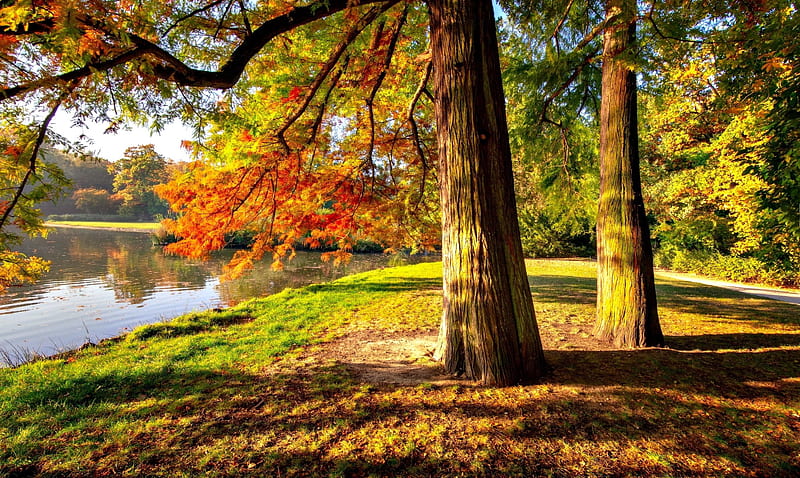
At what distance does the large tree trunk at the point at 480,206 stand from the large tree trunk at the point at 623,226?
175 centimetres

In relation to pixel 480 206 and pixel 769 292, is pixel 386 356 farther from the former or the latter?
pixel 769 292

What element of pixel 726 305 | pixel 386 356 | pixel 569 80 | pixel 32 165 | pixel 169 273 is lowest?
pixel 726 305

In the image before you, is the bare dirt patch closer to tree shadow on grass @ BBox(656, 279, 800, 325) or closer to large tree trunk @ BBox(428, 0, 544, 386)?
large tree trunk @ BBox(428, 0, 544, 386)

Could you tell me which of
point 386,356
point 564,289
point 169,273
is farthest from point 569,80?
point 169,273

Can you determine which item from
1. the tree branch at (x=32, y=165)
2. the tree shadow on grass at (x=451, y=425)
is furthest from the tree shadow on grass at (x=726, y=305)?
the tree branch at (x=32, y=165)

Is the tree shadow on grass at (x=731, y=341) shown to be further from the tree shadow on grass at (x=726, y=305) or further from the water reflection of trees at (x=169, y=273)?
the water reflection of trees at (x=169, y=273)

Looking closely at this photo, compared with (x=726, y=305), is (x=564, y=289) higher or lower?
higher

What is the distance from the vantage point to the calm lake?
8078 millimetres

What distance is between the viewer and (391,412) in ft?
9.07

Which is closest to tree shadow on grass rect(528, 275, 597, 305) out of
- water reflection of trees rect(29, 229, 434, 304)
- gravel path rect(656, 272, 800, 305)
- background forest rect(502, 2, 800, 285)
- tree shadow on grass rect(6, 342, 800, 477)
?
background forest rect(502, 2, 800, 285)

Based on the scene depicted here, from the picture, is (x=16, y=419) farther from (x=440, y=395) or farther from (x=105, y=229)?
(x=105, y=229)

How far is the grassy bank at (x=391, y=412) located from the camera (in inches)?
85.8

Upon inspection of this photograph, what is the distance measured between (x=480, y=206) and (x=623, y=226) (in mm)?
2282

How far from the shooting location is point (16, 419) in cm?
287
